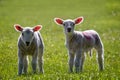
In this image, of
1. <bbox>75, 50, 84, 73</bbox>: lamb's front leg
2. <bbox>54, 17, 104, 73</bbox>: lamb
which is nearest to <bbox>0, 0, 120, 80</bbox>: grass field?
<bbox>75, 50, 84, 73</bbox>: lamb's front leg

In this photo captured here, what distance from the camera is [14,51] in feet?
67.6

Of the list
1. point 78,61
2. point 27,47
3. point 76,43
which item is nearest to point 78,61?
point 78,61

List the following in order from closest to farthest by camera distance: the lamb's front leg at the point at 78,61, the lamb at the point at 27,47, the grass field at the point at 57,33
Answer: the lamb at the point at 27,47 < the grass field at the point at 57,33 < the lamb's front leg at the point at 78,61

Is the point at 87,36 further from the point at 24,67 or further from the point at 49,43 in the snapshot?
the point at 49,43

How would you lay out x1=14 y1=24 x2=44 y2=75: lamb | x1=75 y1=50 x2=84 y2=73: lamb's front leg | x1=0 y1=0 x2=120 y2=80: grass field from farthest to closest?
x1=75 y1=50 x2=84 y2=73: lamb's front leg < x1=0 y1=0 x2=120 y2=80: grass field < x1=14 y1=24 x2=44 y2=75: lamb

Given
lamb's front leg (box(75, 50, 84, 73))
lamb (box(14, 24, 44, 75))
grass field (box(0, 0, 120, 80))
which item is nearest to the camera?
lamb (box(14, 24, 44, 75))

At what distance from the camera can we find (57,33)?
104 ft

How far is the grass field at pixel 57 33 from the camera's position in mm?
14928

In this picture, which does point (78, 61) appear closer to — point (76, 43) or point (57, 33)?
point (76, 43)

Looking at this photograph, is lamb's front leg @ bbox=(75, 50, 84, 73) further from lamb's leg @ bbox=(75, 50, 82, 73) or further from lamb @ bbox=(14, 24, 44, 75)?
lamb @ bbox=(14, 24, 44, 75)

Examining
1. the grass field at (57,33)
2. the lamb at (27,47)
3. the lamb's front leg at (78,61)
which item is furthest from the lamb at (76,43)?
the lamb at (27,47)

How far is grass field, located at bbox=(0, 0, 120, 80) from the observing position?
14.9 meters

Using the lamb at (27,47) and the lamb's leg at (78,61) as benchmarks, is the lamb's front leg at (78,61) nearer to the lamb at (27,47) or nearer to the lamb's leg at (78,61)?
the lamb's leg at (78,61)

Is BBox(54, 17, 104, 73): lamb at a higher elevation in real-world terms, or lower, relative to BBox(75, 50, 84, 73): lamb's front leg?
higher
